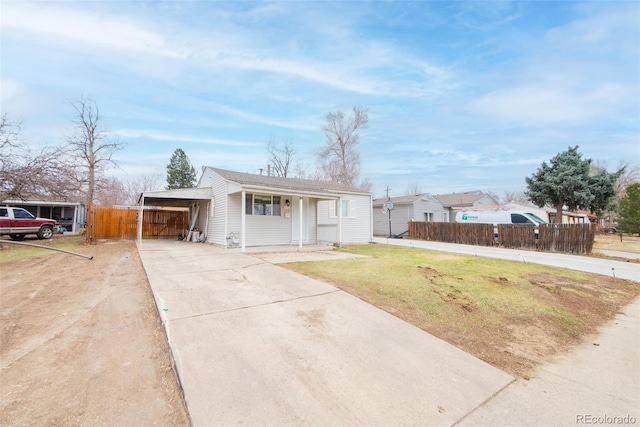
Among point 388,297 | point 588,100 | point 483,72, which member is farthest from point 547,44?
point 388,297

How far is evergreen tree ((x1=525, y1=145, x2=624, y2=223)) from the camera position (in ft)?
63.5

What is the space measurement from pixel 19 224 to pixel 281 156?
21.7 m

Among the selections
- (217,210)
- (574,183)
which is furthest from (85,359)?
(574,183)

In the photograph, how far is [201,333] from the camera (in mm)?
3439

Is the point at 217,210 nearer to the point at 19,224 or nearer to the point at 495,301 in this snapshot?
the point at 19,224

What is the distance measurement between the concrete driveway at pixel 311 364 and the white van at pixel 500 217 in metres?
18.0

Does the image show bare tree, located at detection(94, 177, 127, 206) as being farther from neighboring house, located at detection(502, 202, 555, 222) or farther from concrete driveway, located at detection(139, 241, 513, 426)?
neighboring house, located at detection(502, 202, 555, 222)

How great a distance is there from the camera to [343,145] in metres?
31.3

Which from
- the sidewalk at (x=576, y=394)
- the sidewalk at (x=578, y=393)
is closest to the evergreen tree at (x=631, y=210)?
the sidewalk at (x=578, y=393)

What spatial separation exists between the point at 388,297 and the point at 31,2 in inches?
466

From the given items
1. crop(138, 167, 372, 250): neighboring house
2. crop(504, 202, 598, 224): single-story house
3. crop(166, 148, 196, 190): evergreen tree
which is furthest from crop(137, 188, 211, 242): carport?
crop(504, 202, 598, 224): single-story house

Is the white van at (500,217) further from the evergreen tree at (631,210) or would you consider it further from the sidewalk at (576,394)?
the sidewalk at (576,394)

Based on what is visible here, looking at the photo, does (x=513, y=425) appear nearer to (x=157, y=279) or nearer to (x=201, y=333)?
(x=201, y=333)

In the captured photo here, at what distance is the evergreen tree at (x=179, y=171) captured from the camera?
111 ft
